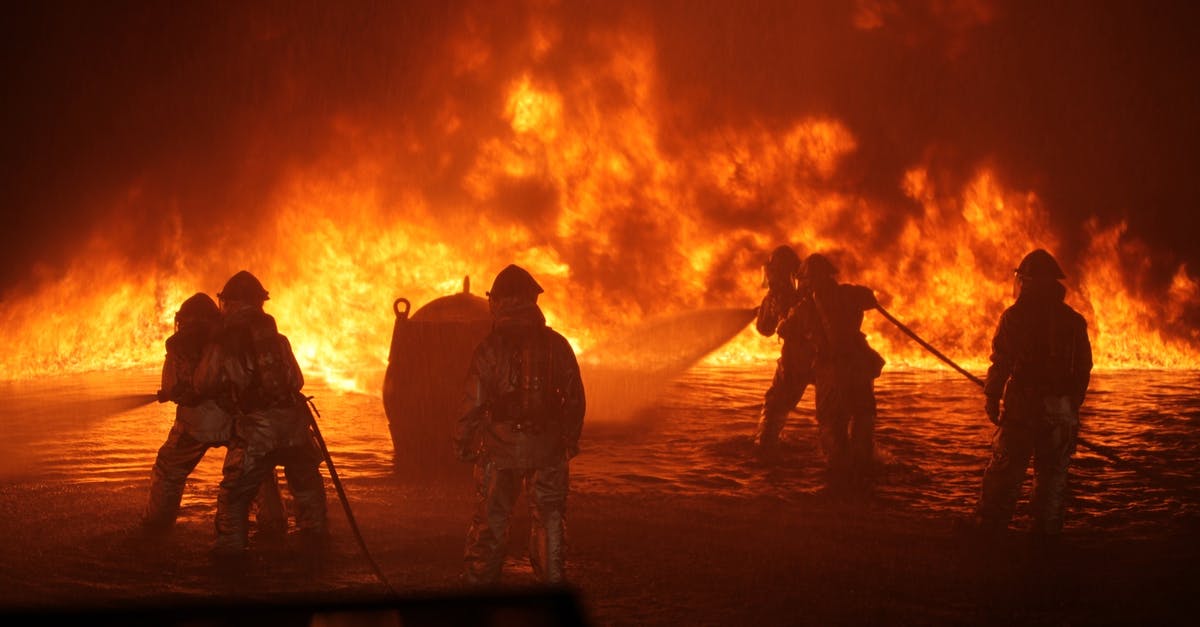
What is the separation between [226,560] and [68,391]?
11.4 metres

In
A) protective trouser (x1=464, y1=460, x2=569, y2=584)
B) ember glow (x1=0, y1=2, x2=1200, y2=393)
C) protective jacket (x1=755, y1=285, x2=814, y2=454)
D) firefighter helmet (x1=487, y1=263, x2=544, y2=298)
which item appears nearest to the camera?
protective trouser (x1=464, y1=460, x2=569, y2=584)

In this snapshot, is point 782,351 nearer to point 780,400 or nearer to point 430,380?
point 780,400

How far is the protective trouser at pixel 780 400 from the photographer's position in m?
9.14

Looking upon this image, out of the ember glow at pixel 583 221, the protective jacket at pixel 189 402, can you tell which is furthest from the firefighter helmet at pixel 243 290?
the ember glow at pixel 583 221

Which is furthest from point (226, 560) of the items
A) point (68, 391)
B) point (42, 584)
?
point (68, 391)

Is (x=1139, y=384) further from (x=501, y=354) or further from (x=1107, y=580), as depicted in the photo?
(x=501, y=354)

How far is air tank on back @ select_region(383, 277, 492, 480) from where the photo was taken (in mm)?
8484

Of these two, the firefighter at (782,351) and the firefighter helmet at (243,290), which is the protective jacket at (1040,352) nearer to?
the firefighter at (782,351)

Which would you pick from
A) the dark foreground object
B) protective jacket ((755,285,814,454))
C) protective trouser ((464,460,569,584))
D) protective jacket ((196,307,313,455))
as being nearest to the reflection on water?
protective jacket ((755,285,814,454))

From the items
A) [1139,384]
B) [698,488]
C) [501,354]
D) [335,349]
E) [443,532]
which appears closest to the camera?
[501,354]

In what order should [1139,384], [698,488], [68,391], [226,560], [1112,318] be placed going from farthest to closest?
[1112,318] → [1139,384] → [68,391] → [698,488] → [226,560]

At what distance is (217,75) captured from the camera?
59.1 feet

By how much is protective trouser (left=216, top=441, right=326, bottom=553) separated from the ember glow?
439 inches

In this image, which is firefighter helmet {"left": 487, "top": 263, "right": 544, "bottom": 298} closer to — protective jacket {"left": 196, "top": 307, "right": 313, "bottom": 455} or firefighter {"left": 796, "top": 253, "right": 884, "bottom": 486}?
protective jacket {"left": 196, "top": 307, "right": 313, "bottom": 455}
